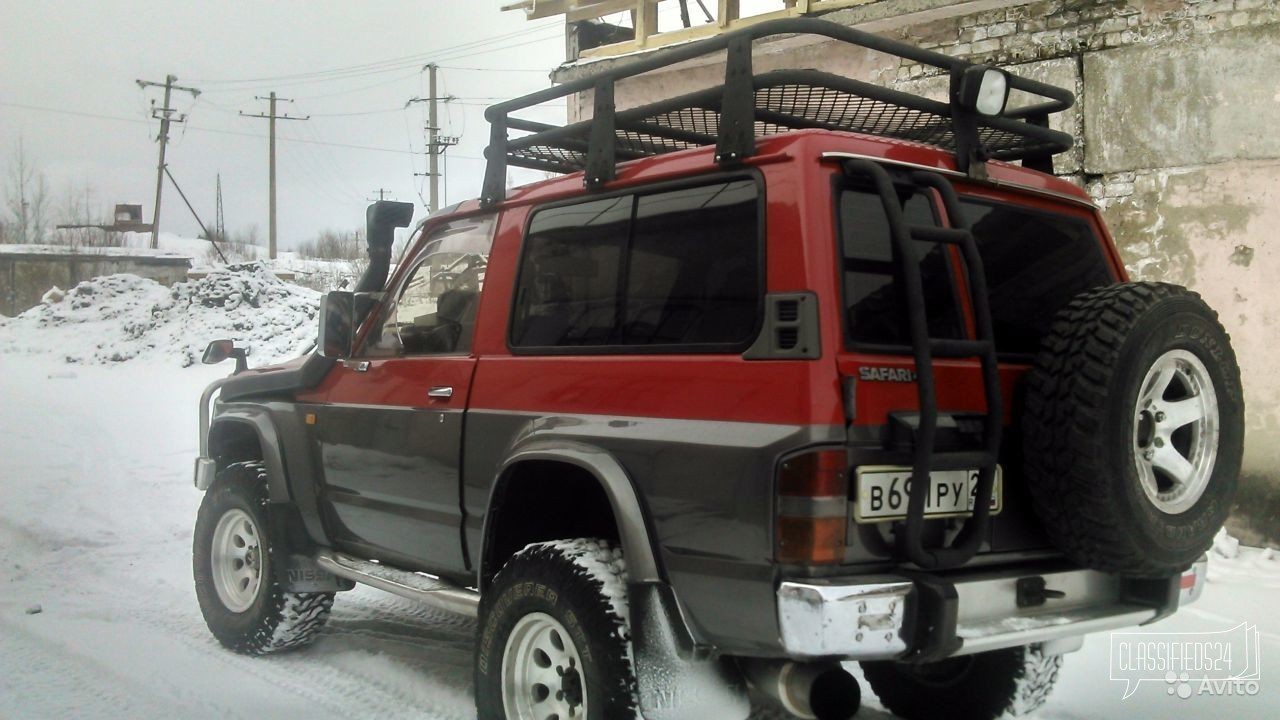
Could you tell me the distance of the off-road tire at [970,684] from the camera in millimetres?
3676

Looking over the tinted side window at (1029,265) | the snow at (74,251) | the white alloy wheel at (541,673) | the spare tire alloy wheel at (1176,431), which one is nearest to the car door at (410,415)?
the white alloy wheel at (541,673)

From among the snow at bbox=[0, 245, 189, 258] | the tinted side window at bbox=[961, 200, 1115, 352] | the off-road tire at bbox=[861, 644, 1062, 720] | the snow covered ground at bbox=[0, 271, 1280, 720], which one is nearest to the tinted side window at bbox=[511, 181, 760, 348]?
the tinted side window at bbox=[961, 200, 1115, 352]

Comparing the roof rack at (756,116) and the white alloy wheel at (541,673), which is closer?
the roof rack at (756,116)

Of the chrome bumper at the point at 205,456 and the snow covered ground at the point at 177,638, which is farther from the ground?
the chrome bumper at the point at 205,456

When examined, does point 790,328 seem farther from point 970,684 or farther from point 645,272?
point 970,684

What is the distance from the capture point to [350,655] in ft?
16.2

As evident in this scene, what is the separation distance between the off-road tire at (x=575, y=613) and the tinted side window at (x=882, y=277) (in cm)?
103

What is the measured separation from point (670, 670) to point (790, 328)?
1014 mm

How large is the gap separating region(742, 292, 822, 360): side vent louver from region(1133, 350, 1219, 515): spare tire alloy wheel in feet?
3.17

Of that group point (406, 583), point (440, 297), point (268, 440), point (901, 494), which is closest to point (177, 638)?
point (268, 440)

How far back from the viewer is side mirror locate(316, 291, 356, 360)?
4484 millimetres

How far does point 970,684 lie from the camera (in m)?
3.84

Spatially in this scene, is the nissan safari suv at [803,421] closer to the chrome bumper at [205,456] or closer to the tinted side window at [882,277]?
the tinted side window at [882,277]

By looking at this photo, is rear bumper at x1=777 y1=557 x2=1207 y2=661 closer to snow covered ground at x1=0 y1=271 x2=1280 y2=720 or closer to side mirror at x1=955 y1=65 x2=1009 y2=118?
snow covered ground at x1=0 y1=271 x2=1280 y2=720
